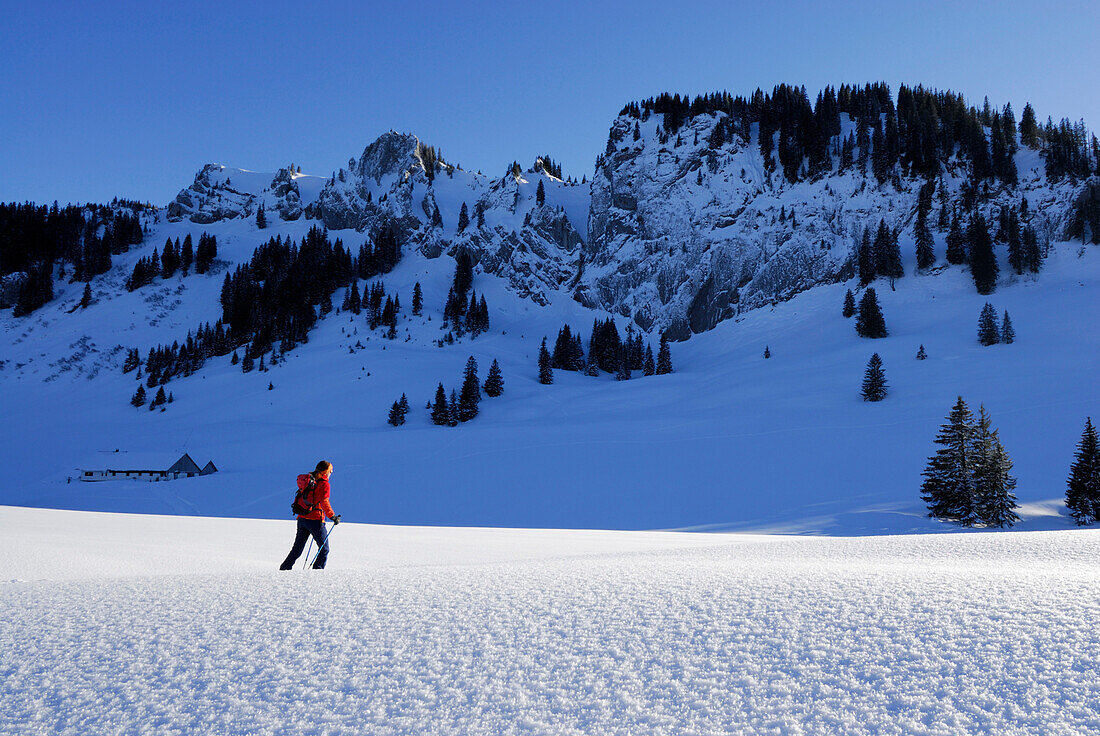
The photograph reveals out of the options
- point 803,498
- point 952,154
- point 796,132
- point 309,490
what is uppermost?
point 796,132

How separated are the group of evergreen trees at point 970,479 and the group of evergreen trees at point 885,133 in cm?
9336

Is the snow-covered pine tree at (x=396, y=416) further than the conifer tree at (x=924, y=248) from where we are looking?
No

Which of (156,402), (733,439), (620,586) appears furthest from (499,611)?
(156,402)

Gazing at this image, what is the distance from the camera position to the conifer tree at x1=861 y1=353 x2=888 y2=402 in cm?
4856

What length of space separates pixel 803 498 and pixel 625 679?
98.7 ft

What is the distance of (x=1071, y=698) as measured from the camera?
305 cm

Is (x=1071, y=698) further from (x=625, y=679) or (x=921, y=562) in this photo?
(x=921, y=562)

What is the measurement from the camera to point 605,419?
5344 centimetres

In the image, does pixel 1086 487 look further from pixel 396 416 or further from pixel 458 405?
pixel 396 416

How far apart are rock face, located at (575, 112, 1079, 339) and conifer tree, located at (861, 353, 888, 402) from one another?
4823 cm

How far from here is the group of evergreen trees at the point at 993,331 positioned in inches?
2404

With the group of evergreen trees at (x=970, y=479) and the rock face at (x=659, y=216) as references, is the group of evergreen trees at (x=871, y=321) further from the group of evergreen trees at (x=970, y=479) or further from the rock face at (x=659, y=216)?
the group of evergreen trees at (x=970, y=479)

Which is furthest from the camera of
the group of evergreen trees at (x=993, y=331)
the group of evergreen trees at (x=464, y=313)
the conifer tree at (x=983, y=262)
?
the group of evergreen trees at (x=464, y=313)

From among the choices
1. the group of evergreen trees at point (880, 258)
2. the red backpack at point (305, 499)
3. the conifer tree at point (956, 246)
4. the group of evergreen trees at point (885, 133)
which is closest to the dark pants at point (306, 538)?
the red backpack at point (305, 499)
